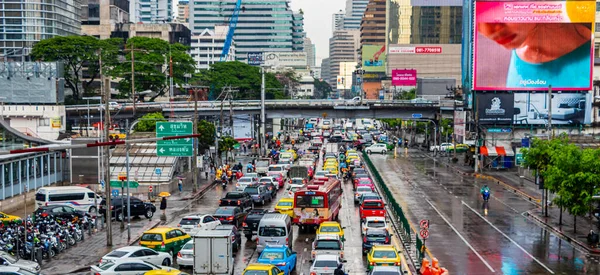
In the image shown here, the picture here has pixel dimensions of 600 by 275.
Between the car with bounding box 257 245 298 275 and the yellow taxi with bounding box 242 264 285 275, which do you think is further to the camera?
the car with bounding box 257 245 298 275

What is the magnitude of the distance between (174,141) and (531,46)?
49568 mm

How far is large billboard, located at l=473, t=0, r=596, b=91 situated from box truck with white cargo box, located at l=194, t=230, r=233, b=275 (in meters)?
67.3

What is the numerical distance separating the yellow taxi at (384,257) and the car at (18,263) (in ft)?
41.1

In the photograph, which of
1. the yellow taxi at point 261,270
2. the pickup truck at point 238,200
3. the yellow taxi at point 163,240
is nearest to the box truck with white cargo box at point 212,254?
the yellow taxi at point 261,270

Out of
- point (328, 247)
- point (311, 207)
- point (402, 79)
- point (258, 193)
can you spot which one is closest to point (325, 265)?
point (328, 247)

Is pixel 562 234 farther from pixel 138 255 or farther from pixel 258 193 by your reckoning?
pixel 138 255

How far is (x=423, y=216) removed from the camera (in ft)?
169

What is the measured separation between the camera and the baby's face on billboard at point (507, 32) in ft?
306

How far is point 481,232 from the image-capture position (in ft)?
150

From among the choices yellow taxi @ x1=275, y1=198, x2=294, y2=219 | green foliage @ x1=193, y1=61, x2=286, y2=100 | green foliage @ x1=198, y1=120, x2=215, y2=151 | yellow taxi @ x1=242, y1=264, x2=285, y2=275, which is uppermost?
green foliage @ x1=193, y1=61, x2=286, y2=100

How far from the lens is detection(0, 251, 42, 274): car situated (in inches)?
1243

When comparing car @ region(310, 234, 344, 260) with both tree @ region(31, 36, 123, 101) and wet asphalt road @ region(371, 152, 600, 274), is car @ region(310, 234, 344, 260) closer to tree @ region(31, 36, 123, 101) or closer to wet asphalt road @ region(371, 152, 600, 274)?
wet asphalt road @ region(371, 152, 600, 274)

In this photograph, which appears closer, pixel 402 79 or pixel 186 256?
pixel 186 256

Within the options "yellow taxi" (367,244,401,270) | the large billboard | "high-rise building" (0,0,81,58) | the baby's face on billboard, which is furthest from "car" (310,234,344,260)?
"high-rise building" (0,0,81,58)
